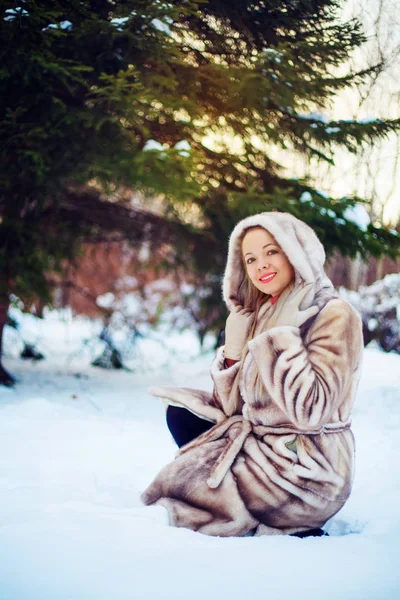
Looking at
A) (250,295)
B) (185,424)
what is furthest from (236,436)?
(250,295)

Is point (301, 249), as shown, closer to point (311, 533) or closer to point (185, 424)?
point (185, 424)

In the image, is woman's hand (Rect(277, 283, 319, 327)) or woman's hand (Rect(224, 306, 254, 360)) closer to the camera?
woman's hand (Rect(277, 283, 319, 327))

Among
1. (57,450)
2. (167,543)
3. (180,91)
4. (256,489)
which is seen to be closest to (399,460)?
(256,489)

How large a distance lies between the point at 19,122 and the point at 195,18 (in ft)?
5.12

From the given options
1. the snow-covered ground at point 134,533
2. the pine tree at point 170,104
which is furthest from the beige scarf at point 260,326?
the pine tree at point 170,104

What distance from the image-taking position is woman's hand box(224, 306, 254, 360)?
90.3 inches

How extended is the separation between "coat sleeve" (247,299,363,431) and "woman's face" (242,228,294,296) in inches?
10.5

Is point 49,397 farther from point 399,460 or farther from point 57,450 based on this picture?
point 399,460

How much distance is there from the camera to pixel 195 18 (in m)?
3.58

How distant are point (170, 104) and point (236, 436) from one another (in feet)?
8.11

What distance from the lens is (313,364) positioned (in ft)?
6.38

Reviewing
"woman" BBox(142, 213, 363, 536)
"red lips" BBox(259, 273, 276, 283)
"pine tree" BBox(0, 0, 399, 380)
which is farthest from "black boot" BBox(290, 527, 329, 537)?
"pine tree" BBox(0, 0, 399, 380)

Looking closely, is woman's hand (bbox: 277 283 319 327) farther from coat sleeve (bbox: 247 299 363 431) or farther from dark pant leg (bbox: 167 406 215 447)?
dark pant leg (bbox: 167 406 215 447)

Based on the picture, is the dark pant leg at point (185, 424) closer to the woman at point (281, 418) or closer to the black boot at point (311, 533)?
the woman at point (281, 418)
